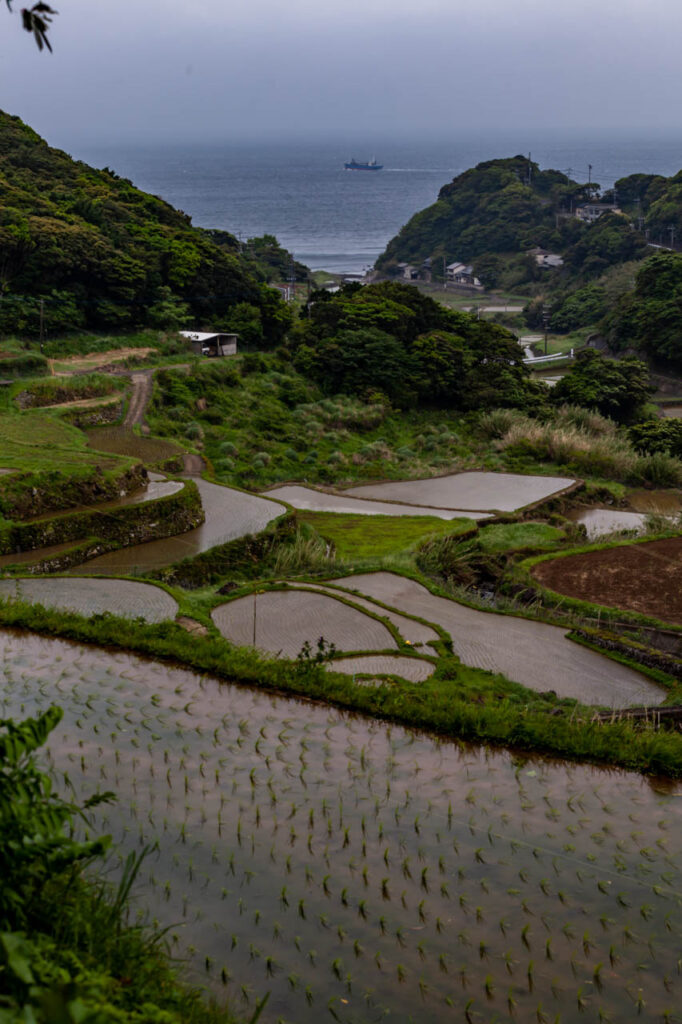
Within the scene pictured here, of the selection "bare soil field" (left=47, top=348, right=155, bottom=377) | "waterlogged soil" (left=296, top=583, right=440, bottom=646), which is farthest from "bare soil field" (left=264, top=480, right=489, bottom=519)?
"bare soil field" (left=47, top=348, right=155, bottom=377)

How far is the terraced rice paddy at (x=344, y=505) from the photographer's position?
21609 mm

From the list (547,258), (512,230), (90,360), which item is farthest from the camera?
(512,230)

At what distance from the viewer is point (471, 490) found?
79.9 feet

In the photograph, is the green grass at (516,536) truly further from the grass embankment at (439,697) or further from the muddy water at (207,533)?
the grass embankment at (439,697)

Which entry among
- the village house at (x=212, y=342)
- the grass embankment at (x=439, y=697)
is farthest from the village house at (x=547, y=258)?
the grass embankment at (x=439, y=697)

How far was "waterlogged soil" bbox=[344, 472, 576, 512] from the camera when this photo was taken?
75.4ft

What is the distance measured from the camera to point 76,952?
13.8ft

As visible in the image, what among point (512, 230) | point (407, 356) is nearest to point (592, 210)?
point (512, 230)

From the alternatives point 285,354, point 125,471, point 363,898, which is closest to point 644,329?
point 285,354

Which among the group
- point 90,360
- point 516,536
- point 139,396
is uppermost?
point 90,360

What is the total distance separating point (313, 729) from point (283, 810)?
68.2 inches

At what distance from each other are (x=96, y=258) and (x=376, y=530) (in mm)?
19495

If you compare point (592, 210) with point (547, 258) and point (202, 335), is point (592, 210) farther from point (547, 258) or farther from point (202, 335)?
point (202, 335)

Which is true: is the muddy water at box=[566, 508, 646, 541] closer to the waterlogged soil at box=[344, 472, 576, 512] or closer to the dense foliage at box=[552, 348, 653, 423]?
the waterlogged soil at box=[344, 472, 576, 512]
